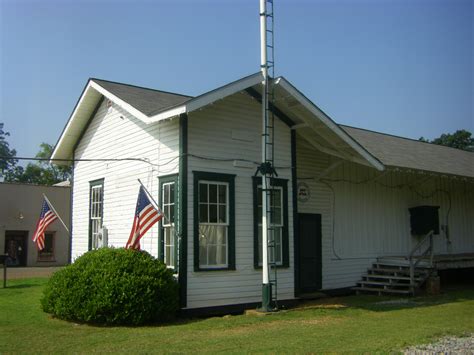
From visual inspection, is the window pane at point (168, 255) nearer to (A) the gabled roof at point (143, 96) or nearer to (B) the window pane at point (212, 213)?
(B) the window pane at point (212, 213)

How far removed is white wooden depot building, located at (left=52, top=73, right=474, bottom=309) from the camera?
1195cm

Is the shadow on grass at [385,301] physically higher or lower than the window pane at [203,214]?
lower

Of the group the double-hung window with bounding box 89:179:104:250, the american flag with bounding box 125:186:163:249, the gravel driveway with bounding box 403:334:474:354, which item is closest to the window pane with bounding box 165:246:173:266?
the american flag with bounding box 125:186:163:249

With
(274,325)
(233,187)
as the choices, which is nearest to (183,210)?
(233,187)

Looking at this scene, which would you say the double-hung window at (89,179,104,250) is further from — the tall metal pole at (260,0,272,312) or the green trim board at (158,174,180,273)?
the tall metal pole at (260,0,272,312)

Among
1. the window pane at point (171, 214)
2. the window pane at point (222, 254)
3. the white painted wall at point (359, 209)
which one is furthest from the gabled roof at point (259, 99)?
the window pane at point (222, 254)

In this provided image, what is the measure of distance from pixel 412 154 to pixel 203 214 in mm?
11317

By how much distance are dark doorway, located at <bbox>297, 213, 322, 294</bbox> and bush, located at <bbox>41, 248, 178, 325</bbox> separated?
5.03 metres

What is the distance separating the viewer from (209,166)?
1220cm

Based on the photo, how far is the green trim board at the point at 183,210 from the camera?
11.4m

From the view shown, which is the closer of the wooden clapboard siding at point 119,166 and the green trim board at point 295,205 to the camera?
the wooden clapboard siding at point 119,166

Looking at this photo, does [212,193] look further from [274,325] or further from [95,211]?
[95,211]

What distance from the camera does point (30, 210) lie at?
34312 millimetres

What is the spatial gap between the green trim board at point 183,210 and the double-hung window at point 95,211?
4.49 m
